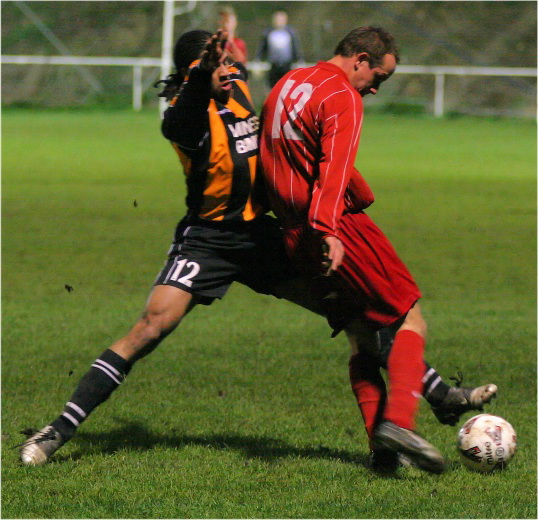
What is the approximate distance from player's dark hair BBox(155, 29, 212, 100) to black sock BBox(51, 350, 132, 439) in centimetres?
118

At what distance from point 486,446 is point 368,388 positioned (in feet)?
1.81

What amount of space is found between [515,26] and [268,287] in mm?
34043

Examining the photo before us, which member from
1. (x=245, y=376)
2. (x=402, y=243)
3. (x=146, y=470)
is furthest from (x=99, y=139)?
(x=146, y=470)

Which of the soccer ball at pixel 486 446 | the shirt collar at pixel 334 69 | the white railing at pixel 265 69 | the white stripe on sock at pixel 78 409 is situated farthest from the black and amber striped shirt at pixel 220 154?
the white railing at pixel 265 69

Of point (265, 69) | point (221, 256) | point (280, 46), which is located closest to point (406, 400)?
point (221, 256)

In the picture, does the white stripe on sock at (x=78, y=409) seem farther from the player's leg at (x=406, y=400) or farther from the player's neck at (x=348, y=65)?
the player's neck at (x=348, y=65)

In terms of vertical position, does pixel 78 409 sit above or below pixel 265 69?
above

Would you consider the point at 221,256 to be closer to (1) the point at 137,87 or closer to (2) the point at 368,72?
(2) the point at 368,72

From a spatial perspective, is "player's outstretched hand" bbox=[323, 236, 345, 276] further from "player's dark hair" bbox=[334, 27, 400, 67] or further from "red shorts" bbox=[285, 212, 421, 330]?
"player's dark hair" bbox=[334, 27, 400, 67]

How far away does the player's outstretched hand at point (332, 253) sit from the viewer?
4.21 m

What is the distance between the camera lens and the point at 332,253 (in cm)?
421

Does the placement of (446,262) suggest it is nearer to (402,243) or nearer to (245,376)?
(402,243)

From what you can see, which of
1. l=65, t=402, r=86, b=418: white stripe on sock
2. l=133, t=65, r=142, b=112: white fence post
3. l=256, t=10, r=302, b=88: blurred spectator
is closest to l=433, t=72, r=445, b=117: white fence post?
l=256, t=10, r=302, b=88: blurred spectator

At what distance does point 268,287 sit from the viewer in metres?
4.96
